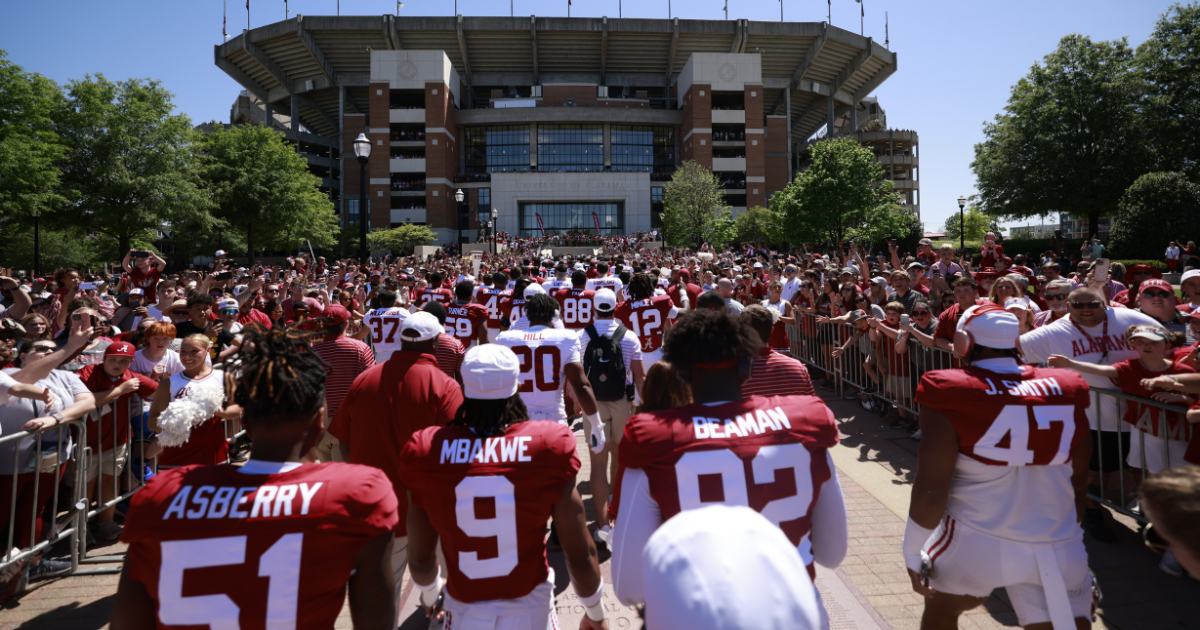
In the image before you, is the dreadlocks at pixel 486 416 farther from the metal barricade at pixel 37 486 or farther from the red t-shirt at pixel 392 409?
the metal barricade at pixel 37 486

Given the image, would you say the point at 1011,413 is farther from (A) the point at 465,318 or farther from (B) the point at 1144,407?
(A) the point at 465,318

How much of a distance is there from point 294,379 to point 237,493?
42 centimetres

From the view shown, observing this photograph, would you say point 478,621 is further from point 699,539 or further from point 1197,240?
point 1197,240

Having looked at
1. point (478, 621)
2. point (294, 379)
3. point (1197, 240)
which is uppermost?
point (1197, 240)

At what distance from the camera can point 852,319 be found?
9586 mm

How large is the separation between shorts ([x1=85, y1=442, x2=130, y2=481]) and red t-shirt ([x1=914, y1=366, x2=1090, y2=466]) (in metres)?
6.50

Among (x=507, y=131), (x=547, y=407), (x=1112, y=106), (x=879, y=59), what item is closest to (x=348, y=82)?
(x=507, y=131)

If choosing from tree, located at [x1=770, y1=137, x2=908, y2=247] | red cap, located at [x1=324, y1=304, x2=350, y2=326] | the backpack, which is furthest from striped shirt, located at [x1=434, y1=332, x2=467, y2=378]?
tree, located at [x1=770, y1=137, x2=908, y2=247]

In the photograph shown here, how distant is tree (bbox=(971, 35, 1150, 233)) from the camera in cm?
3872

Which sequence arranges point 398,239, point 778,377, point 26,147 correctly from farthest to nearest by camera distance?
point 398,239 → point 26,147 → point 778,377

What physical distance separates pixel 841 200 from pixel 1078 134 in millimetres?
15927

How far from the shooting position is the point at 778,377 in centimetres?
456

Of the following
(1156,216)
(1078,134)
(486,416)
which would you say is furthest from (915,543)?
(1078,134)

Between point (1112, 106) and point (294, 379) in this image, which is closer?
point (294, 379)
